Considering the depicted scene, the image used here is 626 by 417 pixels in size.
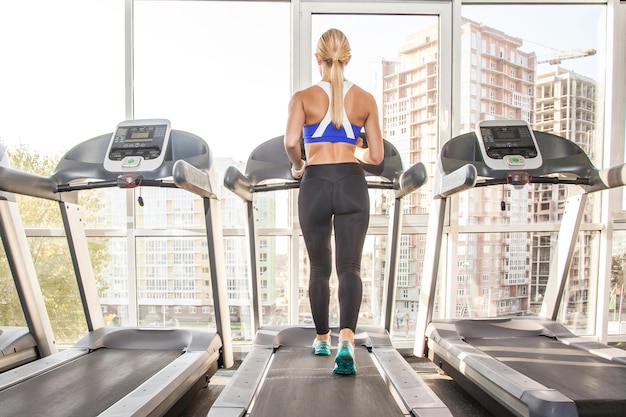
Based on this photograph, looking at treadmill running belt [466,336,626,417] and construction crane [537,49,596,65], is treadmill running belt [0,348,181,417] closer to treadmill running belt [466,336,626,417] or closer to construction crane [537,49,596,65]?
treadmill running belt [466,336,626,417]

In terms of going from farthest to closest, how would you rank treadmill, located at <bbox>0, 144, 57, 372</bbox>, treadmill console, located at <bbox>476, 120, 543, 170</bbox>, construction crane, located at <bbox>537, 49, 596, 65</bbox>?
1. construction crane, located at <bbox>537, 49, 596, 65</bbox>
2. treadmill console, located at <bbox>476, 120, 543, 170</bbox>
3. treadmill, located at <bbox>0, 144, 57, 372</bbox>

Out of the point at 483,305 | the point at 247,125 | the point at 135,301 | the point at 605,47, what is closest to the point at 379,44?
the point at 247,125

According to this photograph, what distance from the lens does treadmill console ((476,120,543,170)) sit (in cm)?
Answer: 288

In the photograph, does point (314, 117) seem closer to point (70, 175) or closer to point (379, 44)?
point (70, 175)

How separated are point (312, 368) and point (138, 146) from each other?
1633mm

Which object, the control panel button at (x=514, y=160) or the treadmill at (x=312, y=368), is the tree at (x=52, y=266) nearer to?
the treadmill at (x=312, y=368)

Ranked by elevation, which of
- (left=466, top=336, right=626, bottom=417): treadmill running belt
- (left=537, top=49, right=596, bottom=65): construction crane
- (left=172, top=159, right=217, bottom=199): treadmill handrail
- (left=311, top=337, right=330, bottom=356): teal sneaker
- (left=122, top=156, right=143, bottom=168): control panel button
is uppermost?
(left=537, top=49, right=596, bottom=65): construction crane

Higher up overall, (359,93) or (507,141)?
(359,93)

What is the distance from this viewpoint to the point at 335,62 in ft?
6.96

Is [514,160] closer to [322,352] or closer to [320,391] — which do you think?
[322,352]

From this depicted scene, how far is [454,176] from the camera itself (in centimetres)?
257

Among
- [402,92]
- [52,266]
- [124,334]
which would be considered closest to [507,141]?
[402,92]

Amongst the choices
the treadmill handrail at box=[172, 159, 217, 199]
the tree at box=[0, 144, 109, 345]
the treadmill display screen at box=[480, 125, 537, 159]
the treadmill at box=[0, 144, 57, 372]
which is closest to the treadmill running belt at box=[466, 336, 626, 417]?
the treadmill display screen at box=[480, 125, 537, 159]

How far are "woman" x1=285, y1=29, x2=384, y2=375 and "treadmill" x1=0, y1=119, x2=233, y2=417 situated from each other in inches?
24.7
